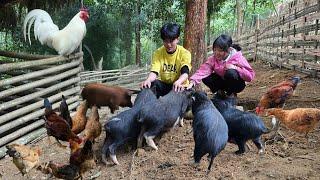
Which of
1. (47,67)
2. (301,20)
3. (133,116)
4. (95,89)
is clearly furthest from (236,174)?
(301,20)

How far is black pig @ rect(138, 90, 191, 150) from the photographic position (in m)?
4.09

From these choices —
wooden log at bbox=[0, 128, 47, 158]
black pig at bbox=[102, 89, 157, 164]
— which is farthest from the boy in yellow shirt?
wooden log at bbox=[0, 128, 47, 158]

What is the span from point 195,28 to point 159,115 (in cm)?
244

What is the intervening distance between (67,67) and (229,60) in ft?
11.5

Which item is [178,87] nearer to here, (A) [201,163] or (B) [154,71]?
(B) [154,71]

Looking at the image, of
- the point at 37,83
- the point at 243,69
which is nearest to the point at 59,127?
the point at 37,83

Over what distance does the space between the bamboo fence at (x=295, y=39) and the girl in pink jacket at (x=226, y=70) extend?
4060mm

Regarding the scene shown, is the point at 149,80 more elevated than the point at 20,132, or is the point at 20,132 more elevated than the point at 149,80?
the point at 149,80

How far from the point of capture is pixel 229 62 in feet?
13.9

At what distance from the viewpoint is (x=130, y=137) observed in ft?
14.0

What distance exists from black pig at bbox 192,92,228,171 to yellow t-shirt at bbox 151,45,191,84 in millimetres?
1129

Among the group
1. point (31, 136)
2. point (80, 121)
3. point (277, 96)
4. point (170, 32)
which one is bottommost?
point (31, 136)

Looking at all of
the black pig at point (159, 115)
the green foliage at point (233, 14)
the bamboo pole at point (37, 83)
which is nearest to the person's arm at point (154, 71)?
the black pig at point (159, 115)

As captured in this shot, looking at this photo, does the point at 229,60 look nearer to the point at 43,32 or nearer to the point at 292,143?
the point at 292,143
